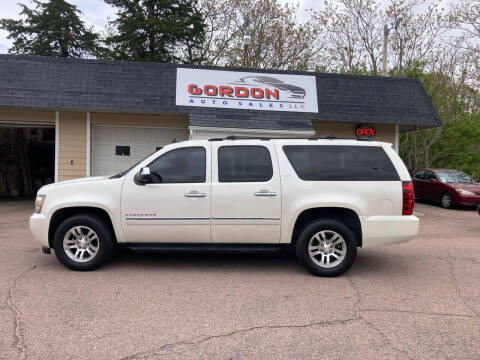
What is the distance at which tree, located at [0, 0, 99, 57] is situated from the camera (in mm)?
33594

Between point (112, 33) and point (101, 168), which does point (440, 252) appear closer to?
point (101, 168)

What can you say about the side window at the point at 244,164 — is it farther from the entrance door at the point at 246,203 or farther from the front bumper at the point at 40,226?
the front bumper at the point at 40,226

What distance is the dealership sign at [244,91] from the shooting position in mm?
12352

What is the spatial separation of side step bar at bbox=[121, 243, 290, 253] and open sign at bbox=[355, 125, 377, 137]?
8.99m

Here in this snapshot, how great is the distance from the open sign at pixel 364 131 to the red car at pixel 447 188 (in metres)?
3.87

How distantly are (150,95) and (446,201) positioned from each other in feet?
37.7

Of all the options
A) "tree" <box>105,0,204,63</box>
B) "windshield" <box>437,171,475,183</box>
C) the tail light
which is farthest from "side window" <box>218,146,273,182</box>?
"tree" <box>105,0,204,63</box>

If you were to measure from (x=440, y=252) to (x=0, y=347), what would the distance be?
712cm

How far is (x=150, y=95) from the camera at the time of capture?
12078 millimetres

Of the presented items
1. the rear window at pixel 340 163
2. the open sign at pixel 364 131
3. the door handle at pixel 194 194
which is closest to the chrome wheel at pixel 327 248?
the rear window at pixel 340 163

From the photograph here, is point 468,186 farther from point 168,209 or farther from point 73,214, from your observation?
point 73,214

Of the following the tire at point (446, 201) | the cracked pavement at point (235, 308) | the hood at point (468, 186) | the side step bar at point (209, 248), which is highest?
the hood at point (468, 186)

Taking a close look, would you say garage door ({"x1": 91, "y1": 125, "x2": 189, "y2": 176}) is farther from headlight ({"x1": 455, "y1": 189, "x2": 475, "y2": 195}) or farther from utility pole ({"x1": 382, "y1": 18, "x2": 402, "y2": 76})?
utility pole ({"x1": 382, "y1": 18, "x2": 402, "y2": 76})

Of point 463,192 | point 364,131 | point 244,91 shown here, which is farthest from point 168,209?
point 463,192
